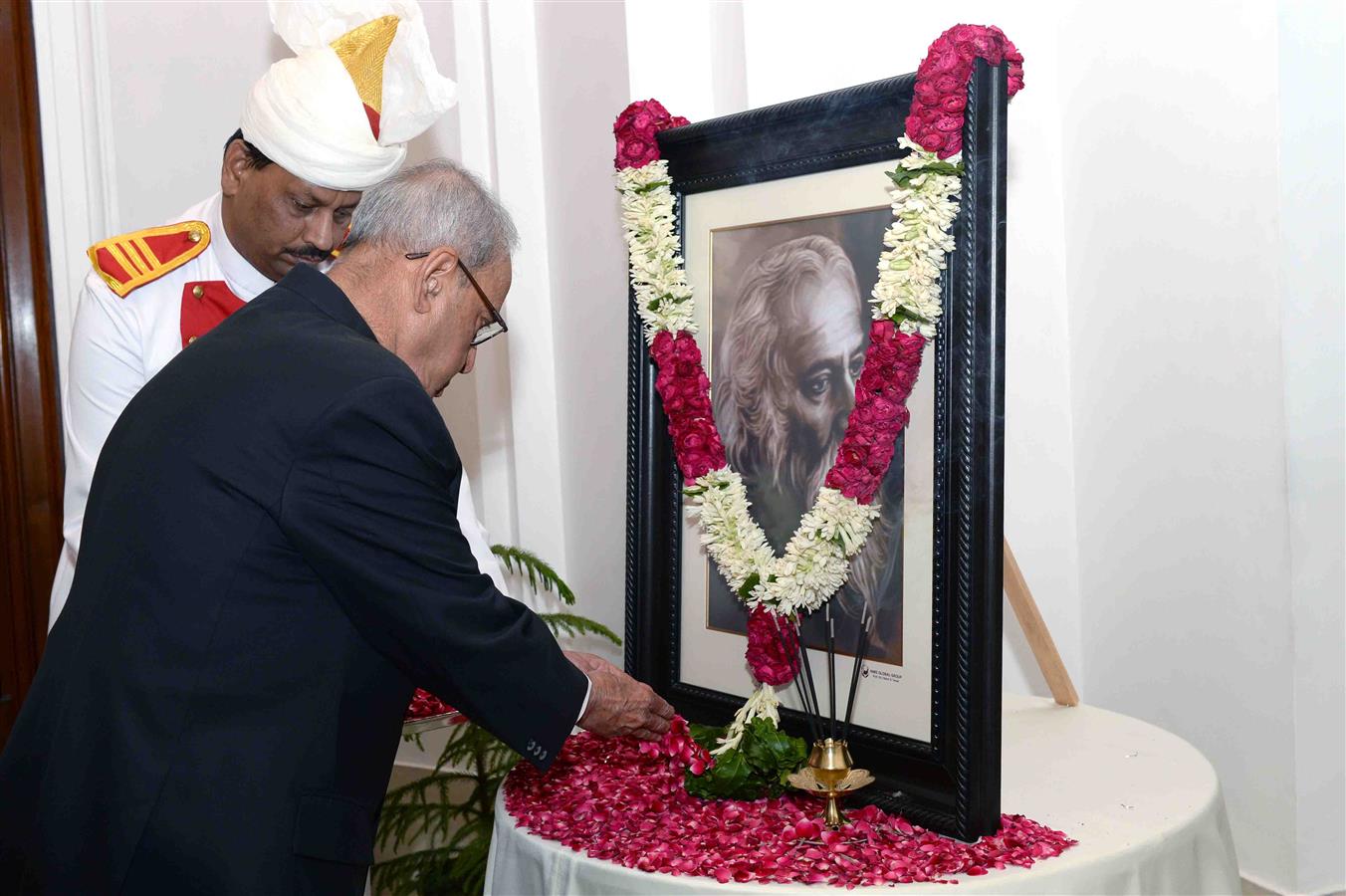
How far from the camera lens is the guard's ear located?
8.97 feet

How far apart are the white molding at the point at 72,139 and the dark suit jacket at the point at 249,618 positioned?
253 cm

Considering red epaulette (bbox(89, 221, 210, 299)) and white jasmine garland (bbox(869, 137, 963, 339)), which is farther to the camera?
red epaulette (bbox(89, 221, 210, 299))

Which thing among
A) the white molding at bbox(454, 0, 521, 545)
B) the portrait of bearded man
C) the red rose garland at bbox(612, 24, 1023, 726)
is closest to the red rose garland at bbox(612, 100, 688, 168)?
the red rose garland at bbox(612, 24, 1023, 726)

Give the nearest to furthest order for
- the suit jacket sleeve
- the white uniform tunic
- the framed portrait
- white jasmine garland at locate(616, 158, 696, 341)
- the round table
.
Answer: the suit jacket sleeve < the round table < the framed portrait < white jasmine garland at locate(616, 158, 696, 341) < the white uniform tunic

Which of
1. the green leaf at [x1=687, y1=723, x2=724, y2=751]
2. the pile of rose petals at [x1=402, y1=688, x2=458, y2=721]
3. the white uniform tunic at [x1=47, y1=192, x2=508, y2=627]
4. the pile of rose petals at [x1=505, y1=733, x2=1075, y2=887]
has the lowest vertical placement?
the pile of rose petals at [x1=505, y1=733, x2=1075, y2=887]

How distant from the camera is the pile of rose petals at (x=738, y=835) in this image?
1913mm

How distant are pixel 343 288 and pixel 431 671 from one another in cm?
60

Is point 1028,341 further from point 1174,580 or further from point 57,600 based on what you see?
A: point 57,600

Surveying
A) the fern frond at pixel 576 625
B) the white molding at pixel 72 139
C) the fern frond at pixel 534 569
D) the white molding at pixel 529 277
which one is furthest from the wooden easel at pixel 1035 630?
the white molding at pixel 72 139

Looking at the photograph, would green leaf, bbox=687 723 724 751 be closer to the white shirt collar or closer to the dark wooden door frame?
the white shirt collar

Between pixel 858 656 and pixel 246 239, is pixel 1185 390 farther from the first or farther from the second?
pixel 246 239

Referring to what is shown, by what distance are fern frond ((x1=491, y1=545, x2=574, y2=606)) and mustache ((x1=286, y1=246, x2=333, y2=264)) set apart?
135 centimetres

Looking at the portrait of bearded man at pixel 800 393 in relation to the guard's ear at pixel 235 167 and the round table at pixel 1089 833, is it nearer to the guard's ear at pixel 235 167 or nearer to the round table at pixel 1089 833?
the round table at pixel 1089 833

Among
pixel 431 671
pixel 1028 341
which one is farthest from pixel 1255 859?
pixel 431 671
